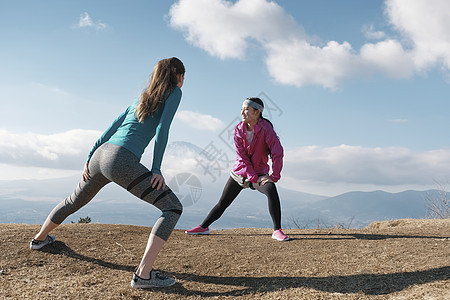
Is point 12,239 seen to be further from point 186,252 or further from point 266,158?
point 266,158

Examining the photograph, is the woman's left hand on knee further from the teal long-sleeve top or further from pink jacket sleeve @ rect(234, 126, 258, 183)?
pink jacket sleeve @ rect(234, 126, 258, 183)

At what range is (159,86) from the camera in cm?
358

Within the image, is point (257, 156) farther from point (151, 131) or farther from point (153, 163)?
point (153, 163)

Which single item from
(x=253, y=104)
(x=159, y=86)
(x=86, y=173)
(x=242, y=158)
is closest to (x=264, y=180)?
(x=242, y=158)

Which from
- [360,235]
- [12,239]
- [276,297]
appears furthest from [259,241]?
[12,239]

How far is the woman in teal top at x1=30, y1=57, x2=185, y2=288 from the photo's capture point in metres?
3.37

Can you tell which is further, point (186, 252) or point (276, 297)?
point (186, 252)

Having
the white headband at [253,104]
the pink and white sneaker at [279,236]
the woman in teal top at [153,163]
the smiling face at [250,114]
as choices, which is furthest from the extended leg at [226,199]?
the woman in teal top at [153,163]

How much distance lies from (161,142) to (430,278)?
119 inches

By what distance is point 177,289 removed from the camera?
11.8 ft

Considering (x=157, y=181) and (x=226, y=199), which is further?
(x=226, y=199)

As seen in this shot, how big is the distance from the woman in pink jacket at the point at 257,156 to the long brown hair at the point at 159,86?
2.13 meters

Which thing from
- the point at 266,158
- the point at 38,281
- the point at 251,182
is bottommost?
the point at 38,281

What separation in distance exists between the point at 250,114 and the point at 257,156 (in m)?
0.71
